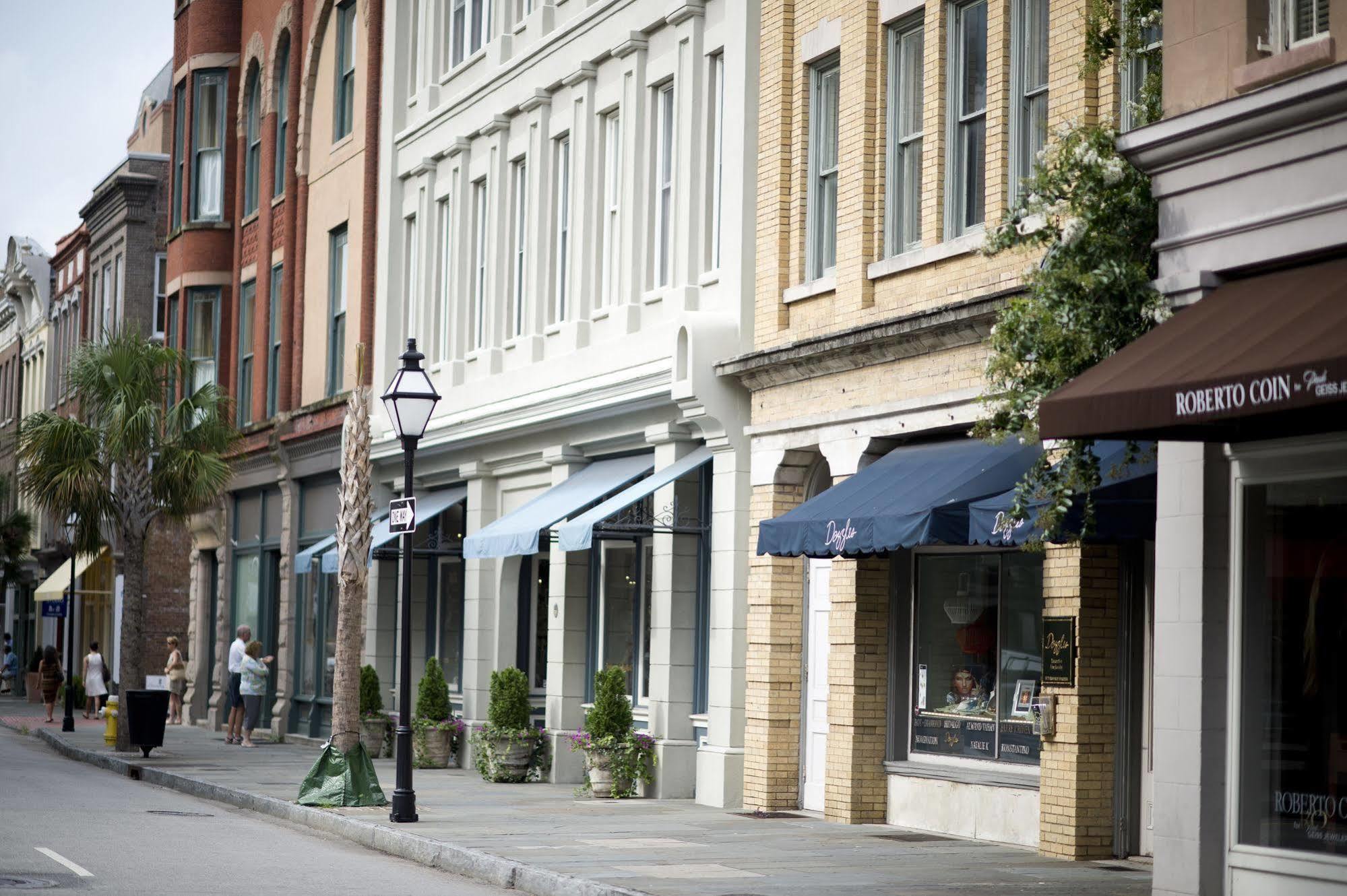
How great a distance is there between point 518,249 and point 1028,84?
11.2m

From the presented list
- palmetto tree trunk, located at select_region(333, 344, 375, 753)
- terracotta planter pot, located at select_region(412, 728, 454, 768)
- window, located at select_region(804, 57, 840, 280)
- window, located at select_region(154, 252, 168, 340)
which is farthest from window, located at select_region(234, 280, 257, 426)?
window, located at select_region(804, 57, 840, 280)

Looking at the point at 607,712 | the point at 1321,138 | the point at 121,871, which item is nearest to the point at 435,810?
the point at 607,712

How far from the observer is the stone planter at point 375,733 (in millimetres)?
27406

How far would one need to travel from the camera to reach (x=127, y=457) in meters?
28.6

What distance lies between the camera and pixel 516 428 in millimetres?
24672

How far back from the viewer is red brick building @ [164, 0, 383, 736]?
31531mm

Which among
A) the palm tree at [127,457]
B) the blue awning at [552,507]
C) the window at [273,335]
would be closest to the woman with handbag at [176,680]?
the window at [273,335]

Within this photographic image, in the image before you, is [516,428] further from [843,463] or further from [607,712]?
[843,463]

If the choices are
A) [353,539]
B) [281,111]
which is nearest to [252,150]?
[281,111]

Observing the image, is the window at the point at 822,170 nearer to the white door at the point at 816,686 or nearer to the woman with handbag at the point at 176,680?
the white door at the point at 816,686

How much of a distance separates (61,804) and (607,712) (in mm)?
5680

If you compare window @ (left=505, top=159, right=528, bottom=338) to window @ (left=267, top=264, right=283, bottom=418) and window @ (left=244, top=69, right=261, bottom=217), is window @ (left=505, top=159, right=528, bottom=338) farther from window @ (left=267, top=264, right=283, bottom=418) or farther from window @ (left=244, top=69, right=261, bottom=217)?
window @ (left=244, top=69, right=261, bottom=217)

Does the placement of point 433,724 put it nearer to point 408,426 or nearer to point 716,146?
point 408,426

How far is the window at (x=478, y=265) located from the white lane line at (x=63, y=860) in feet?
42.6
